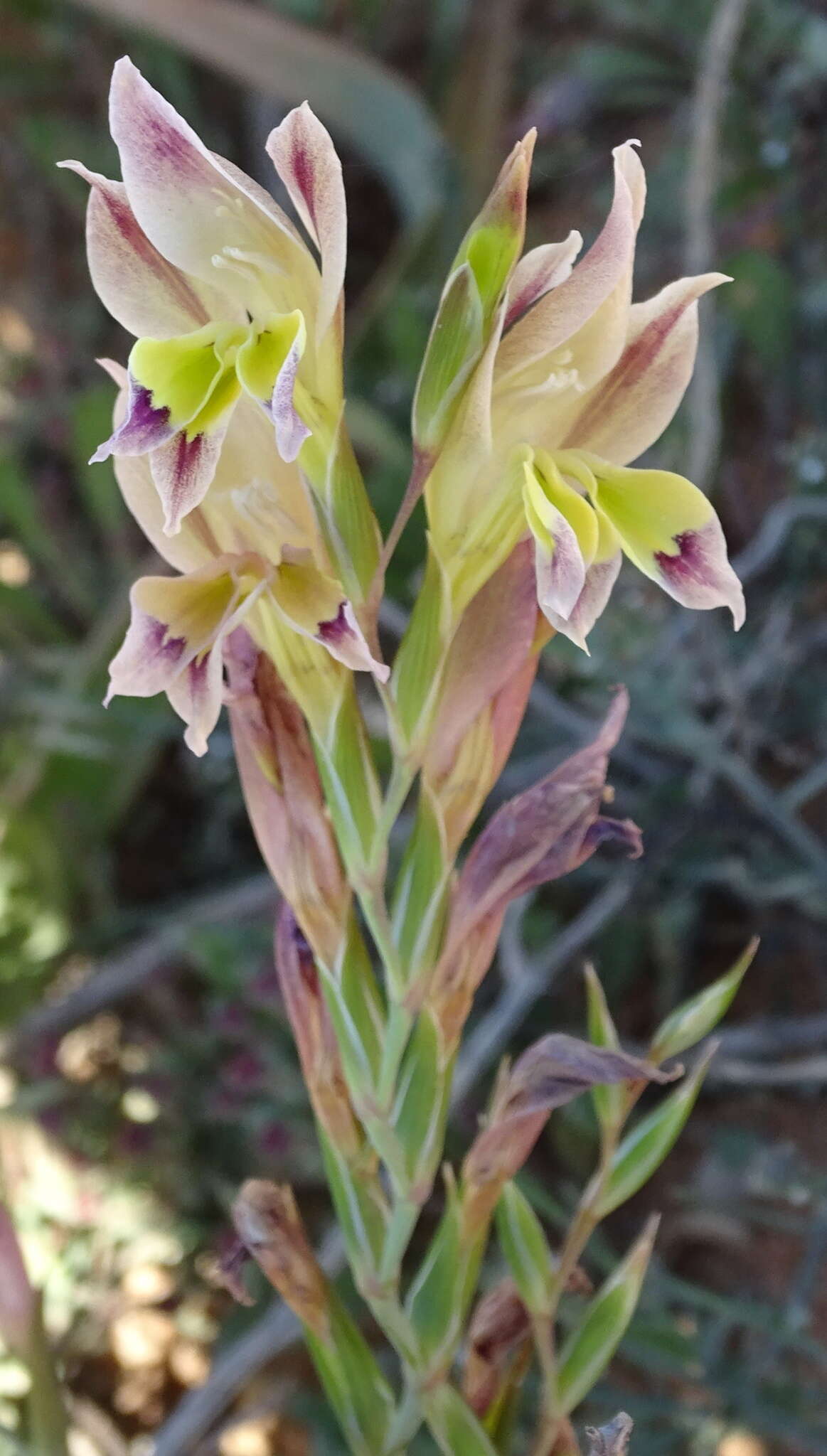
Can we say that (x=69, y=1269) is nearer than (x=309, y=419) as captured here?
No

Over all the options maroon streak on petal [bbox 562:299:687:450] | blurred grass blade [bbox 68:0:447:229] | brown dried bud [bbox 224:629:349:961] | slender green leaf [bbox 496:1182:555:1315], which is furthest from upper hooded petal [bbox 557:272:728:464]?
blurred grass blade [bbox 68:0:447:229]

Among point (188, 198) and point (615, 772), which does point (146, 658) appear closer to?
point (188, 198)

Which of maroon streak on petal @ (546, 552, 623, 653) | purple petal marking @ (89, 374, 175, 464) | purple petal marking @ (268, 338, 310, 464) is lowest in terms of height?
maroon streak on petal @ (546, 552, 623, 653)

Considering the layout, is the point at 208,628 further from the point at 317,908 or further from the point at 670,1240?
the point at 670,1240

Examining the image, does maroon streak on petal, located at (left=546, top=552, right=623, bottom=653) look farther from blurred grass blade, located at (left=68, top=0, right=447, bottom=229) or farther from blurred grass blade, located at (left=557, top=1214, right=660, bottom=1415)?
blurred grass blade, located at (left=68, top=0, right=447, bottom=229)

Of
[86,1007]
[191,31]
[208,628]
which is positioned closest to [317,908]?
[208,628]

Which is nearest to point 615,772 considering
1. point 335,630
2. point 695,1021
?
point 695,1021

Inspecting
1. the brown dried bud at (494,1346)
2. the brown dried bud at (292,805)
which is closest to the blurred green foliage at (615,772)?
the brown dried bud at (494,1346)

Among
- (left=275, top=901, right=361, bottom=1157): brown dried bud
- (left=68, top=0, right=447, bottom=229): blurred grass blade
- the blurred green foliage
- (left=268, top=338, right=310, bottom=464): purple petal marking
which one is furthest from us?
(left=68, top=0, right=447, bottom=229): blurred grass blade
